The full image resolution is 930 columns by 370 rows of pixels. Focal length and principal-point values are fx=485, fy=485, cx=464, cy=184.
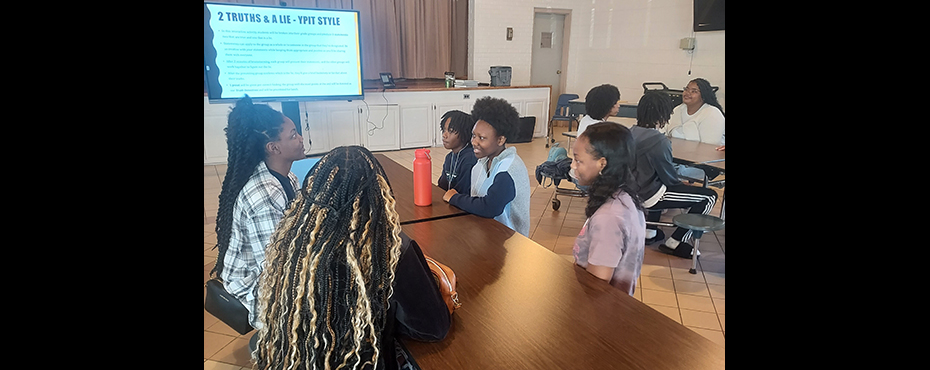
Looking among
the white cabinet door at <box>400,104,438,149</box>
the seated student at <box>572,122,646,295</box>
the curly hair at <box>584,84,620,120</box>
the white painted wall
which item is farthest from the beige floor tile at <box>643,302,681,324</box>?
the white painted wall

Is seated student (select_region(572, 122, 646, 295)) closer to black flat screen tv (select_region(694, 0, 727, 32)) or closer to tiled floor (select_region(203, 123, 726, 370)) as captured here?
tiled floor (select_region(203, 123, 726, 370))

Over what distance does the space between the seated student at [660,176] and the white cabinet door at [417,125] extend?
3498 millimetres

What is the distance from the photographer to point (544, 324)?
1111 mm

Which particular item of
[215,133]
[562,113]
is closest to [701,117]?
[562,113]

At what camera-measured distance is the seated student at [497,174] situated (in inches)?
75.2

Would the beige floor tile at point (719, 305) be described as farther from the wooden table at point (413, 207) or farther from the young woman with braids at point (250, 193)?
the young woman with braids at point (250, 193)

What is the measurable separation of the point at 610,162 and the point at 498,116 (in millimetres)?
663

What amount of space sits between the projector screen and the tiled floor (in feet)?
3.43

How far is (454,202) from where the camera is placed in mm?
1980

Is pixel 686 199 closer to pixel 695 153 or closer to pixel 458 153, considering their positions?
pixel 695 153

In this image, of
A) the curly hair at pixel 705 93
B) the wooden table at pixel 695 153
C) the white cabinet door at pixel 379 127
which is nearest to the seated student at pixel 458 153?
the wooden table at pixel 695 153
